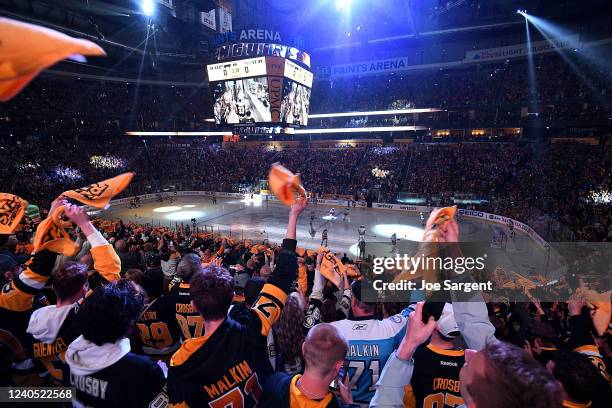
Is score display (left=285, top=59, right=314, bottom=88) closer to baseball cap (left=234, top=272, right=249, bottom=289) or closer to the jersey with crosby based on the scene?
baseball cap (left=234, top=272, right=249, bottom=289)

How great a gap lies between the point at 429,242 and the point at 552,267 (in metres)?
13.4

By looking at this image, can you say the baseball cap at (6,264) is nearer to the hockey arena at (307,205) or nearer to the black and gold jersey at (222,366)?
the hockey arena at (307,205)

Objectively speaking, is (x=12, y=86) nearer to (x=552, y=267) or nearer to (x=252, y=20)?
(x=552, y=267)

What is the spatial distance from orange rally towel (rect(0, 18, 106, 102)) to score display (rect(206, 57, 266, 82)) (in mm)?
18723

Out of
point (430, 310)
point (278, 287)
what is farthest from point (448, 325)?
point (278, 287)

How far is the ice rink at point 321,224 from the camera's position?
15.9m

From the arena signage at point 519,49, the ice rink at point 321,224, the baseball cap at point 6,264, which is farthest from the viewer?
the arena signage at point 519,49

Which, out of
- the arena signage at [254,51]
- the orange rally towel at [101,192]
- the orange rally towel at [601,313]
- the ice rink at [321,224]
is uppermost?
the arena signage at [254,51]

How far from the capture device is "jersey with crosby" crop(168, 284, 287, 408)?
2150mm

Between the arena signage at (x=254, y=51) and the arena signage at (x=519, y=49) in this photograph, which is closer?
the arena signage at (x=254, y=51)

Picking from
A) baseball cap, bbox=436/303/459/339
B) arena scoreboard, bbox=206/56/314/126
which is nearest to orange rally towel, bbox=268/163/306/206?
baseball cap, bbox=436/303/459/339

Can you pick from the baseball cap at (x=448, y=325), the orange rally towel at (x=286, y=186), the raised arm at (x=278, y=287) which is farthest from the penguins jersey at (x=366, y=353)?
the orange rally towel at (x=286, y=186)

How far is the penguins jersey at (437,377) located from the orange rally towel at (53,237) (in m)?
3.32

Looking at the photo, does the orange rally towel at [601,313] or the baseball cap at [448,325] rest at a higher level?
the baseball cap at [448,325]
